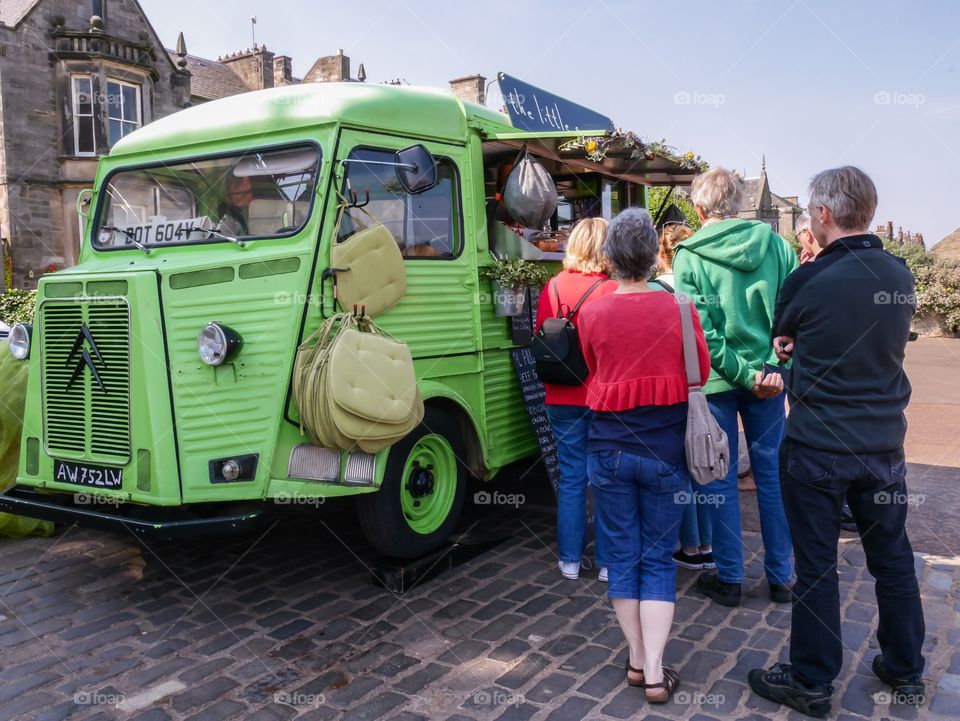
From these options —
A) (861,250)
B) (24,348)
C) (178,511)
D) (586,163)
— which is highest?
(586,163)

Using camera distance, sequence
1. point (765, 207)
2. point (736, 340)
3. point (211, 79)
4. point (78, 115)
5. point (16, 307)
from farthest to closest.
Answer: point (765, 207), point (211, 79), point (78, 115), point (16, 307), point (736, 340)

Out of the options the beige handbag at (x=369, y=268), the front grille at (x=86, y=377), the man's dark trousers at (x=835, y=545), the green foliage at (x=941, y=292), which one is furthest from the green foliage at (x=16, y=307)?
the green foliage at (x=941, y=292)

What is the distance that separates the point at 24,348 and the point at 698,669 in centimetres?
410

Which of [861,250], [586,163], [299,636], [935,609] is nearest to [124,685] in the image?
[299,636]

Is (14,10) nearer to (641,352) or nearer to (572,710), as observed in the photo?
(641,352)

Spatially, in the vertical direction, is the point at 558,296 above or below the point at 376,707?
above

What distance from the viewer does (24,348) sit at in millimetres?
4793

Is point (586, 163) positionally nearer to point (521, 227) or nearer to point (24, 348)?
point (521, 227)

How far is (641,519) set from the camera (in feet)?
10.9

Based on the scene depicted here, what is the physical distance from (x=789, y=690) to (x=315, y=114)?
3.60m

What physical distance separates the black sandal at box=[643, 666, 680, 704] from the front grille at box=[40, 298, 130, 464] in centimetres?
274

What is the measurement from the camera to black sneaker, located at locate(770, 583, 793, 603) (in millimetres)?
4230

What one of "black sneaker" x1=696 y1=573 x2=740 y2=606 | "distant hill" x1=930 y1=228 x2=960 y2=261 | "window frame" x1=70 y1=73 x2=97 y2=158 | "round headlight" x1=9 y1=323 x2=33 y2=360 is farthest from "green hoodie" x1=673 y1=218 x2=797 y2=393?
"distant hill" x1=930 y1=228 x2=960 y2=261

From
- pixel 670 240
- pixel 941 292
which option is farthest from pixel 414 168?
pixel 941 292
